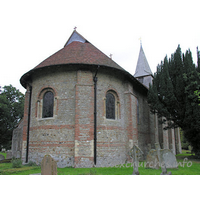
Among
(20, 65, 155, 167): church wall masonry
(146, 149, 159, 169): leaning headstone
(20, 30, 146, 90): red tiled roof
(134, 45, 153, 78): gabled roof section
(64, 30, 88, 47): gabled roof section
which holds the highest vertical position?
(134, 45, 153, 78): gabled roof section

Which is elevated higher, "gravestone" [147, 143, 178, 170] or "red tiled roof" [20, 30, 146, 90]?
"red tiled roof" [20, 30, 146, 90]

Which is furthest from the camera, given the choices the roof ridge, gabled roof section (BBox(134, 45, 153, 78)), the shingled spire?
gabled roof section (BBox(134, 45, 153, 78))

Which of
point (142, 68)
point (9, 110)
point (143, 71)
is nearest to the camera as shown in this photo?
point (143, 71)

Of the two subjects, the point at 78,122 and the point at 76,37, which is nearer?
the point at 78,122

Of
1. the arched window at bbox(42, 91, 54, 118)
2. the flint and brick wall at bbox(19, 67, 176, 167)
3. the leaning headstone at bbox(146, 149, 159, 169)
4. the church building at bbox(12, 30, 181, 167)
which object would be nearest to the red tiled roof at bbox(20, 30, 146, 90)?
the church building at bbox(12, 30, 181, 167)

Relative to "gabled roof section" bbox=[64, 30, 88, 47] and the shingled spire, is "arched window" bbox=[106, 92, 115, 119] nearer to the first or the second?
"gabled roof section" bbox=[64, 30, 88, 47]

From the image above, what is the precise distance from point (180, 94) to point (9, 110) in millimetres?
Result: 24897

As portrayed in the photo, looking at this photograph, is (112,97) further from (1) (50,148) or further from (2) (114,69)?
(1) (50,148)

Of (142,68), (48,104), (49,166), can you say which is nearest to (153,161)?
(49,166)

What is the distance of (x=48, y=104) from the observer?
522 inches

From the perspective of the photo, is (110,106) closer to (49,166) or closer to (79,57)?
(79,57)

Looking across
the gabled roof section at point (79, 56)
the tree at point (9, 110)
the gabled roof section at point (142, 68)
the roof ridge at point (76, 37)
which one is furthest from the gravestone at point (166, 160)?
the tree at point (9, 110)

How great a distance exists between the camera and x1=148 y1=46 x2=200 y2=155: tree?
1345cm

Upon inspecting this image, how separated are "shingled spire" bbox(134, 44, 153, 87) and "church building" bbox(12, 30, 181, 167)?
39.6ft
